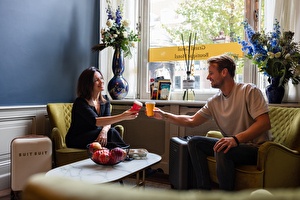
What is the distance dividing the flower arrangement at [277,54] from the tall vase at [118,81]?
4.91 ft

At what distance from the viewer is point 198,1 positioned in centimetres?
318

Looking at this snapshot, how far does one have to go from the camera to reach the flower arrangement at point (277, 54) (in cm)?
219

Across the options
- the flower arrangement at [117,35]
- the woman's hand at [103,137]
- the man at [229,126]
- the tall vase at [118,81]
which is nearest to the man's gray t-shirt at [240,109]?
the man at [229,126]

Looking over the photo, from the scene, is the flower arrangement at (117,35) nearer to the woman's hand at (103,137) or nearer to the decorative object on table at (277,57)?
the woman's hand at (103,137)

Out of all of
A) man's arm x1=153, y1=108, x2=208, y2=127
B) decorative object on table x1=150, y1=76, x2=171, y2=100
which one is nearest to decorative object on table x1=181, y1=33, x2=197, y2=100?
decorative object on table x1=150, y1=76, x2=171, y2=100

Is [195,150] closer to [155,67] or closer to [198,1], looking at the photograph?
[155,67]

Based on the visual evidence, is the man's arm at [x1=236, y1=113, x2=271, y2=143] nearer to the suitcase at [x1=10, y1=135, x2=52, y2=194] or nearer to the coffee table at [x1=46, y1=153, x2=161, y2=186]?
the coffee table at [x1=46, y1=153, x2=161, y2=186]

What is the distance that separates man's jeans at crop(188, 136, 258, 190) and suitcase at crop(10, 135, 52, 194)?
1163 mm

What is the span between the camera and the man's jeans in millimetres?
1702

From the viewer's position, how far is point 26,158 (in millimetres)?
2006

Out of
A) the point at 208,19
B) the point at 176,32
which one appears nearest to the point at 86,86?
the point at 176,32

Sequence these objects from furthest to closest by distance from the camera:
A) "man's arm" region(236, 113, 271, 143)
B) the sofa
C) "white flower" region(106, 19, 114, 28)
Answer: "white flower" region(106, 19, 114, 28)
"man's arm" region(236, 113, 271, 143)
the sofa

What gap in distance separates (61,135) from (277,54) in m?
2.04

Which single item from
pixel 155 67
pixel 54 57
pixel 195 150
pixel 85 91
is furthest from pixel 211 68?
pixel 54 57
